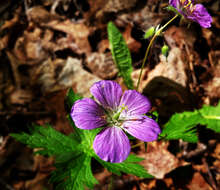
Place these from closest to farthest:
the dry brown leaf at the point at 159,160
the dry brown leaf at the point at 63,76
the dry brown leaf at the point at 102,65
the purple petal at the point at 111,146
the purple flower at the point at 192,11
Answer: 1. the purple petal at the point at 111,146
2. the purple flower at the point at 192,11
3. the dry brown leaf at the point at 159,160
4. the dry brown leaf at the point at 63,76
5. the dry brown leaf at the point at 102,65

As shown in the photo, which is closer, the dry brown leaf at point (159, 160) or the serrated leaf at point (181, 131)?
the serrated leaf at point (181, 131)

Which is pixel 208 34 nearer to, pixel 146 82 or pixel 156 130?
pixel 146 82

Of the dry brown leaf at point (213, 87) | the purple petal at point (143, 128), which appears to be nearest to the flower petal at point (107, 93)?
the purple petal at point (143, 128)

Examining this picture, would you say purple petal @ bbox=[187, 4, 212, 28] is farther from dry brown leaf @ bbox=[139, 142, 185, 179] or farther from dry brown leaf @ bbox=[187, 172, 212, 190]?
dry brown leaf @ bbox=[187, 172, 212, 190]

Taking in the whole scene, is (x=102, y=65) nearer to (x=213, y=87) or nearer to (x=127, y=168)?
(x=213, y=87)

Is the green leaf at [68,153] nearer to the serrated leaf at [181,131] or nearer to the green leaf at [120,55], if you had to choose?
the serrated leaf at [181,131]

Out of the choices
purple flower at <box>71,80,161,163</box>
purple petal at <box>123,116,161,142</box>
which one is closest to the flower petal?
purple flower at <box>71,80,161,163</box>

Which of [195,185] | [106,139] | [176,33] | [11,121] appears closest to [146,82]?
[176,33]
